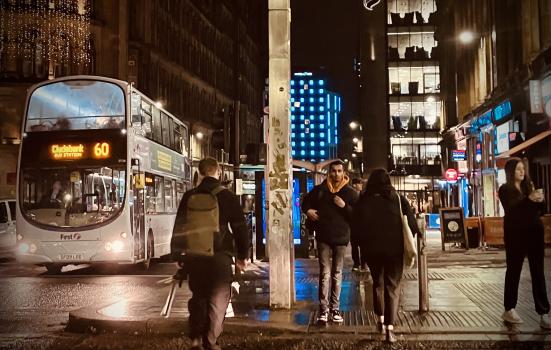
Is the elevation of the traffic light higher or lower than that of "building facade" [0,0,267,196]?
lower

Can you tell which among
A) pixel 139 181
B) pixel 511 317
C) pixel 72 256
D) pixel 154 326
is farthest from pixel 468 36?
pixel 154 326

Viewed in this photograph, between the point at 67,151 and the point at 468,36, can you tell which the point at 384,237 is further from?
the point at 468,36

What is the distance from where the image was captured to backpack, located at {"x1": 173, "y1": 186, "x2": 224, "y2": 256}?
6.25 m

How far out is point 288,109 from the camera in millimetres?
9531

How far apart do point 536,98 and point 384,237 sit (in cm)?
1742

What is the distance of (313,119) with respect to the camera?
14962 cm

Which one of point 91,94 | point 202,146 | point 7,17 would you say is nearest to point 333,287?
point 91,94

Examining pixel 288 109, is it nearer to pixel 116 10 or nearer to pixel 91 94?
pixel 91 94

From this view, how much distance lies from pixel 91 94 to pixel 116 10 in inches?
1230

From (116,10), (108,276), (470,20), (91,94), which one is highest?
(116,10)

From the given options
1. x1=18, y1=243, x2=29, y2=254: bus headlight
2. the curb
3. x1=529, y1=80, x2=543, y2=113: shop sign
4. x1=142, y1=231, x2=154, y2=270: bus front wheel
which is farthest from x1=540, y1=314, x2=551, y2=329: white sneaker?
x1=529, y1=80, x2=543, y2=113: shop sign

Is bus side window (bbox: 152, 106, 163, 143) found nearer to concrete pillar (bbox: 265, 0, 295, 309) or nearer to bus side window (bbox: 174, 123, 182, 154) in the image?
bus side window (bbox: 174, 123, 182, 154)

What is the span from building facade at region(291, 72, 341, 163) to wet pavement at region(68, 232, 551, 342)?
129 m

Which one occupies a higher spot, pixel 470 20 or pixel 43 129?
pixel 470 20
